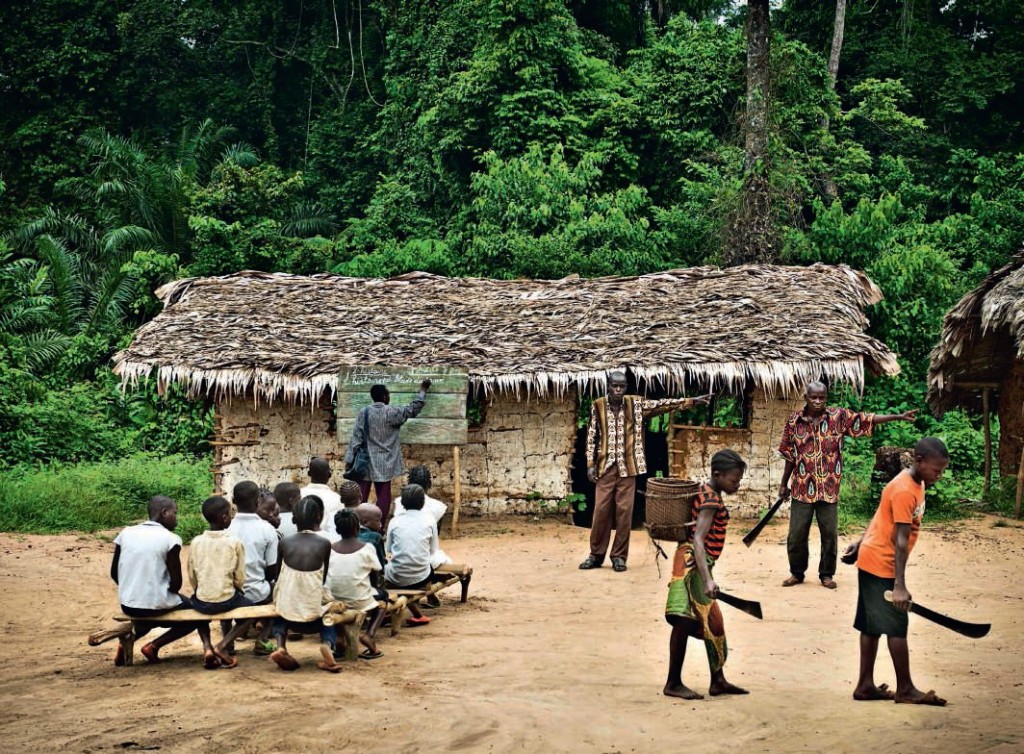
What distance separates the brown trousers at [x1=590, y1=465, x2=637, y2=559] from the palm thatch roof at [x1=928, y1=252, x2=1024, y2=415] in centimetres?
451

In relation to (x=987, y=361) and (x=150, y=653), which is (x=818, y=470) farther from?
(x=987, y=361)

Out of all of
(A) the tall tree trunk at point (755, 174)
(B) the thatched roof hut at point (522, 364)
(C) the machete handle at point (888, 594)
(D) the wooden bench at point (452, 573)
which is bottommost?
(D) the wooden bench at point (452, 573)

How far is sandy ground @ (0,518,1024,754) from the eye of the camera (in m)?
5.40

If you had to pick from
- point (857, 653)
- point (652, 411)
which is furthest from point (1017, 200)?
point (857, 653)

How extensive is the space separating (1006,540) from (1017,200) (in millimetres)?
10388

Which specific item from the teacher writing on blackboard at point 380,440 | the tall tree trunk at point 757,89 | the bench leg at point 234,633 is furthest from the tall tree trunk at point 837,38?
the bench leg at point 234,633

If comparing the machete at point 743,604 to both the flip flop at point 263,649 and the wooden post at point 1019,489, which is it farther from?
the wooden post at point 1019,489

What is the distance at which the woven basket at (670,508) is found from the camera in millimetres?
6088

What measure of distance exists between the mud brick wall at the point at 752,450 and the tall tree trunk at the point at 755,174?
20.3 ft

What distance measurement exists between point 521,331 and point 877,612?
7837 millimetres

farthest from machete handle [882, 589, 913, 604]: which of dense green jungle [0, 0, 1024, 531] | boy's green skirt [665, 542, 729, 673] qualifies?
dense green jungle [0, 0, 1024, 531]

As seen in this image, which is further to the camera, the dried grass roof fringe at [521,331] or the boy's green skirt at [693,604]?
the dried grass roof fringe at [521,331]

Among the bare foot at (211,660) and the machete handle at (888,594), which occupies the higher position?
the machete handle at (888,594)

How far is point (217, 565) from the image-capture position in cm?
681
